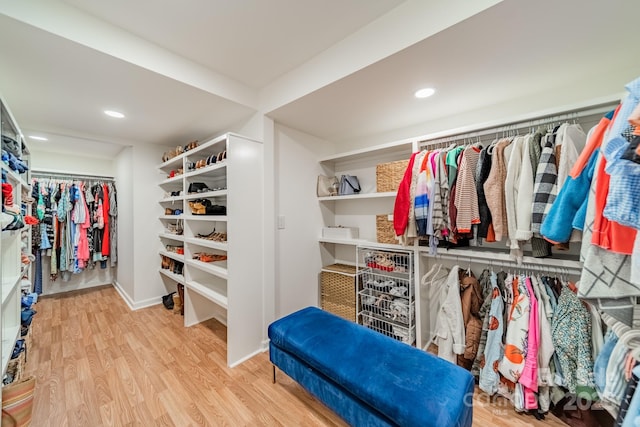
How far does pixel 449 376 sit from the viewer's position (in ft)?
3.92

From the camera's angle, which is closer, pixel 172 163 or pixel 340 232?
pixel 340 232

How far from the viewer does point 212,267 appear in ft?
7.37

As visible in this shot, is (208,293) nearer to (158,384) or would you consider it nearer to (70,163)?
(158,384)

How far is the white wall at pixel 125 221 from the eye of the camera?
10.4ft

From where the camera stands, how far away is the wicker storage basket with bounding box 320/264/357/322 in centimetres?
242

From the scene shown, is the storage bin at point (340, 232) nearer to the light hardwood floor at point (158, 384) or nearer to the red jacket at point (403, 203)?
the red jacket at point (403, 203)

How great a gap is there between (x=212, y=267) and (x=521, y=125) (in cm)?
273

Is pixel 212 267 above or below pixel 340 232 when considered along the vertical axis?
below

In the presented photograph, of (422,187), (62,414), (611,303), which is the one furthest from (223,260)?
(611,303)

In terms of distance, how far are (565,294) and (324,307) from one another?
1981mm

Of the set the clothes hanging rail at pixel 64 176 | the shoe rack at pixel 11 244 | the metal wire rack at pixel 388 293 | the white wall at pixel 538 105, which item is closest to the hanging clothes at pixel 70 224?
the clothes hanging rail at pixel 64 176

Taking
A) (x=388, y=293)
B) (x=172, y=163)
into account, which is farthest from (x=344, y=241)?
(x=172, y=163)

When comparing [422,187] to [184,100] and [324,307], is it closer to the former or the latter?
[324,307]

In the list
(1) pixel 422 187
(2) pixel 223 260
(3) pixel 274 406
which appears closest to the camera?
(3) pixel 274 406
